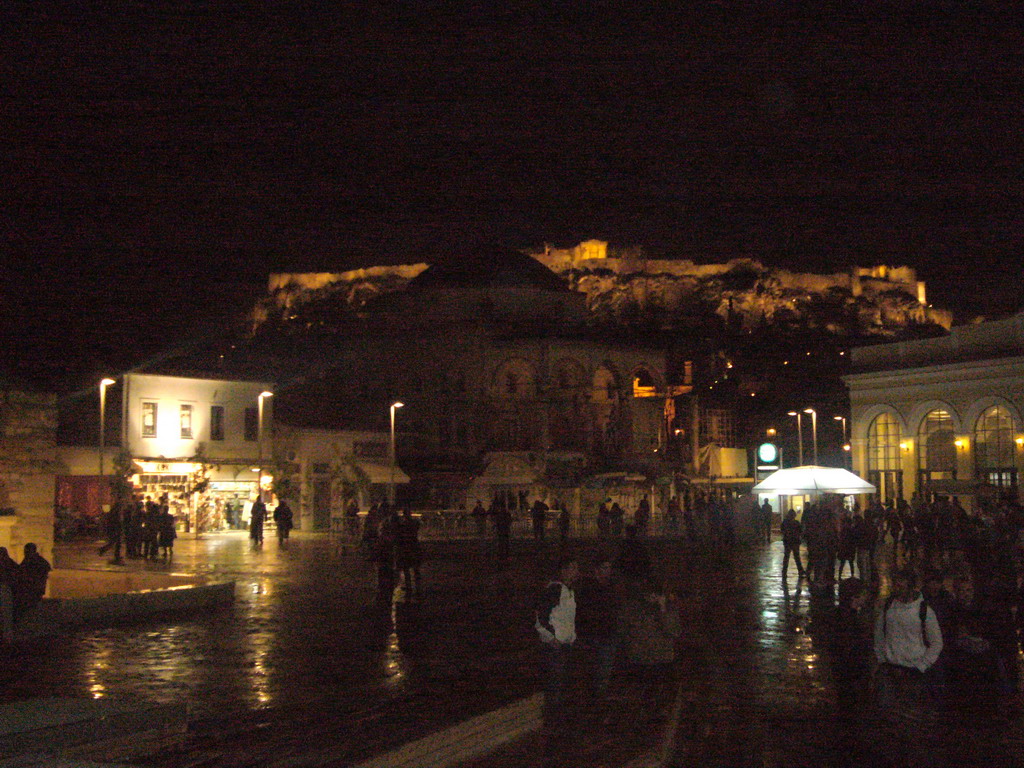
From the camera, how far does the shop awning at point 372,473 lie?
4925cm

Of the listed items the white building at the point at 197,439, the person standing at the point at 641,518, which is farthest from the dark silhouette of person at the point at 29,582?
the white building at the point at 197,439

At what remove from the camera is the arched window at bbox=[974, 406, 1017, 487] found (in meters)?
43.3

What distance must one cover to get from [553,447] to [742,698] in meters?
54.8

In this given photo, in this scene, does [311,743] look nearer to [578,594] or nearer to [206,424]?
[578,594]

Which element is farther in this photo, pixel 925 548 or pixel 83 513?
pixel 83 513

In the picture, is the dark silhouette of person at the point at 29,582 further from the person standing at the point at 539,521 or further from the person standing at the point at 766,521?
the person standing at the point at 766,521

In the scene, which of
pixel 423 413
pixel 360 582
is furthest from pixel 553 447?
pixel 360 582

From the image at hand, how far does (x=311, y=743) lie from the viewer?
27.8 feet

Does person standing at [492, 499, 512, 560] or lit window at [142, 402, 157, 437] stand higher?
lit window at [142, 402, 157, 437]

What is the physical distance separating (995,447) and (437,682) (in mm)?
37601

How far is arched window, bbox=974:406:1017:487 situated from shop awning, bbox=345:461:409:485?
23703 millimetres

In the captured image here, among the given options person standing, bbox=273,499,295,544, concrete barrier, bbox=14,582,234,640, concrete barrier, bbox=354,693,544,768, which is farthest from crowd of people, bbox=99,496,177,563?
concrete barrier, bbox=354,693,544,768

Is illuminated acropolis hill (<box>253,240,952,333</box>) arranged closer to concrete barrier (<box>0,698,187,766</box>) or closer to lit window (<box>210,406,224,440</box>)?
lit window (<box>210,406,224,440</box>)

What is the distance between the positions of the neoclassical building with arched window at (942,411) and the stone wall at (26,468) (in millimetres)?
30686
